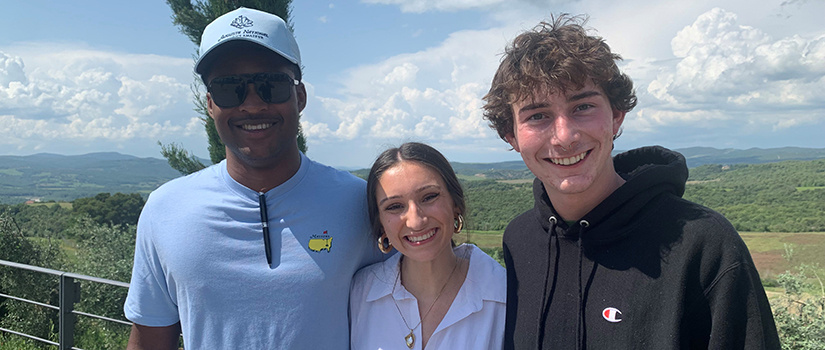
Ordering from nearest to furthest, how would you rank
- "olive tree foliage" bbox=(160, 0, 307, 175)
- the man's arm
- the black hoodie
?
the black hoodie, the man's arm, "olive tree foliage" bbox=(160, 0, 307, 175)

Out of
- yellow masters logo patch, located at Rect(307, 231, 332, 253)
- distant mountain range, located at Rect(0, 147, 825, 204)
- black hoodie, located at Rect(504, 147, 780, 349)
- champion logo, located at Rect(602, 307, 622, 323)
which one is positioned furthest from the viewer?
distant mountain range, located at Rect(0, 147, 825, 204)

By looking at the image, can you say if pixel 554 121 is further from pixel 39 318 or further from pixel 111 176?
pixel 111 176

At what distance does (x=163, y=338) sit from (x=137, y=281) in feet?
0.92

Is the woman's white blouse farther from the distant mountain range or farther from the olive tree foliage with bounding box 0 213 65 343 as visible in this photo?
the distant mountain range

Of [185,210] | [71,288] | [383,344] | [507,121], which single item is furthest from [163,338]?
[71,288]

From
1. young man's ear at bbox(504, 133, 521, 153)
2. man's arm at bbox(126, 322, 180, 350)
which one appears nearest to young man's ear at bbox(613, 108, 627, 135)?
young man's ear at bbox(504, 133, 521, 153)

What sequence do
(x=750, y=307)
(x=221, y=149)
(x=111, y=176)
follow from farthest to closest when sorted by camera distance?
1. (x=111, y=176)
2. (x=221, y=149)
3. (x=750, y=307)

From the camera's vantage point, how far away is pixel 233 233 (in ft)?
6.17

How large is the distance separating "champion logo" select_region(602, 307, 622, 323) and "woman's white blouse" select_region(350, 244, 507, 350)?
467mm

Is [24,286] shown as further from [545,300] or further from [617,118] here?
[617,118]

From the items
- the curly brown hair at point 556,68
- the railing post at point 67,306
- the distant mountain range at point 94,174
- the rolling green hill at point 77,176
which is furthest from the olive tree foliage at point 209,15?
the rolling green hill at point 77,176

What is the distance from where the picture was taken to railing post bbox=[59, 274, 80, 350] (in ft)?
13.4

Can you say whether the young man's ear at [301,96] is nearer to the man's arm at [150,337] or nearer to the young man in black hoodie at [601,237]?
the young man in black hoodie at [601,237]

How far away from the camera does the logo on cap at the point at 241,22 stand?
188cm
